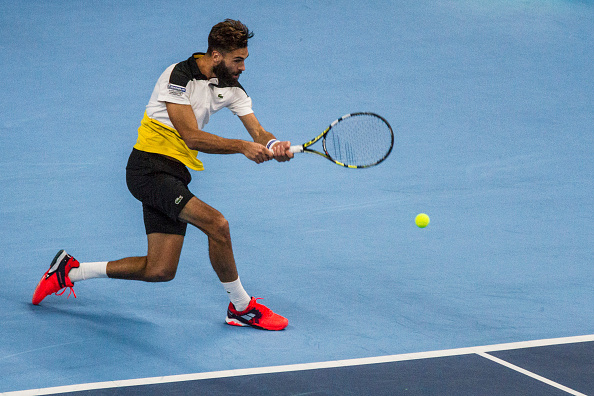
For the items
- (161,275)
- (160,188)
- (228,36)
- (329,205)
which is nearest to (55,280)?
(161,275)

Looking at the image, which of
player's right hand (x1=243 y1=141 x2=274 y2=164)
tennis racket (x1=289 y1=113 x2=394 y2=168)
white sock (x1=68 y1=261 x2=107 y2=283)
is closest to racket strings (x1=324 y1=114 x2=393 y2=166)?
tennis racket (x1=289 y1=113 x2=394 y2=168)

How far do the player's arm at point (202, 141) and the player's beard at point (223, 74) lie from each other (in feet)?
0.98

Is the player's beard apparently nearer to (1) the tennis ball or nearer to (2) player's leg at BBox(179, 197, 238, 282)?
(2) player's leg at BBox(179, 197, 238, 282)

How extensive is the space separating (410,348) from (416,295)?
76 cm

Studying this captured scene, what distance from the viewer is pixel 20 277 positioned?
15.9 ft

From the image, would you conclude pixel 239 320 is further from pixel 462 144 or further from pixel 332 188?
pixel 462 144

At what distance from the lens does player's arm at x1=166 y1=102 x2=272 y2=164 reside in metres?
3.87

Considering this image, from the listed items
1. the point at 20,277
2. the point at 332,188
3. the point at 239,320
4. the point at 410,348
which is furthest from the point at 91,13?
the point at 410,348

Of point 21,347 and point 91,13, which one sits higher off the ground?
point 91,13

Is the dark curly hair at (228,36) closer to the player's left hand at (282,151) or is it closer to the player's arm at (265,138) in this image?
the player's arm at (265,138)

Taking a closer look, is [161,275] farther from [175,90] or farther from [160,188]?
[175,90]

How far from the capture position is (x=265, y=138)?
4348 millimetres

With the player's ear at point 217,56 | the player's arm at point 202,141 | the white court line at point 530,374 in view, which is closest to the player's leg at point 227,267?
the player's arm at point 202,141

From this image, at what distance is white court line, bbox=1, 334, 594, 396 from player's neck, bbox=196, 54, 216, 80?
170 centimetres
